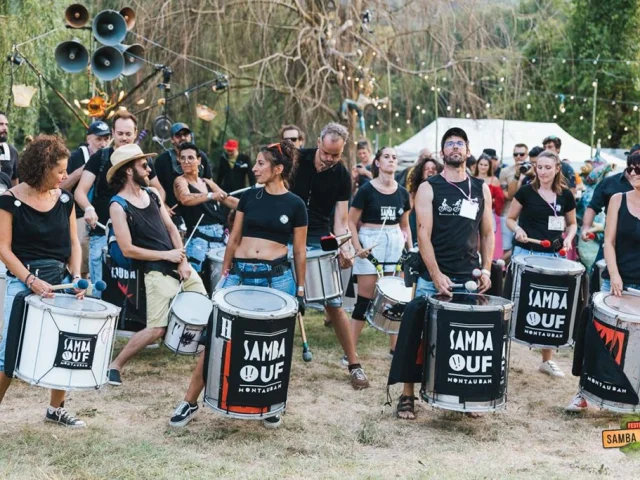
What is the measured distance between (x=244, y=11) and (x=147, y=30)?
5.99 feet

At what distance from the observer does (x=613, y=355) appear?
5570mm

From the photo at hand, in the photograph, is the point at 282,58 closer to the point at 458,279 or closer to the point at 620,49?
the point at 458,279

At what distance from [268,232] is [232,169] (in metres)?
5.32

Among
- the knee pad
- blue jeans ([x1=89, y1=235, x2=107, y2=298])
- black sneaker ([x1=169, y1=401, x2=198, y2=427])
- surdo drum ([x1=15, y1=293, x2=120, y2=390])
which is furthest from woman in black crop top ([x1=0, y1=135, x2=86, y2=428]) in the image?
the knee pad

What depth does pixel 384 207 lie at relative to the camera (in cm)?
790

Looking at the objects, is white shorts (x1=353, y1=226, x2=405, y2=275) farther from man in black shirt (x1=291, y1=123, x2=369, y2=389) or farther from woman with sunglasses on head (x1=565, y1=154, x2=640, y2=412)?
woman with sunglasses on head (x1=565, y1=154, x2=640, y2=412)

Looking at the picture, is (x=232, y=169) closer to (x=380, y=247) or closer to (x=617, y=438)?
(x=380, y=247)

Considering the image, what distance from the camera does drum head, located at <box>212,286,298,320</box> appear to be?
17.1ft

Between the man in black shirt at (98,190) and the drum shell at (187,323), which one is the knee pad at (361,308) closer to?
the drum shell at (187,323)

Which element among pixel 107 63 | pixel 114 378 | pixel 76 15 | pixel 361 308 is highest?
pixel 76 15

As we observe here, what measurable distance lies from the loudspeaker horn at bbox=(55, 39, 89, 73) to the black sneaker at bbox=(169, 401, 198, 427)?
6.61m

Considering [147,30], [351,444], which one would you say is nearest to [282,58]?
[147,30]

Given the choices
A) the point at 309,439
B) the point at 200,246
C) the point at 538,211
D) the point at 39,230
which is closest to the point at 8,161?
the point at 200,246

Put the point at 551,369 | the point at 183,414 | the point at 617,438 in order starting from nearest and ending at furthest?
the point at 617,438, the point at 183,414, the point at 551,369
